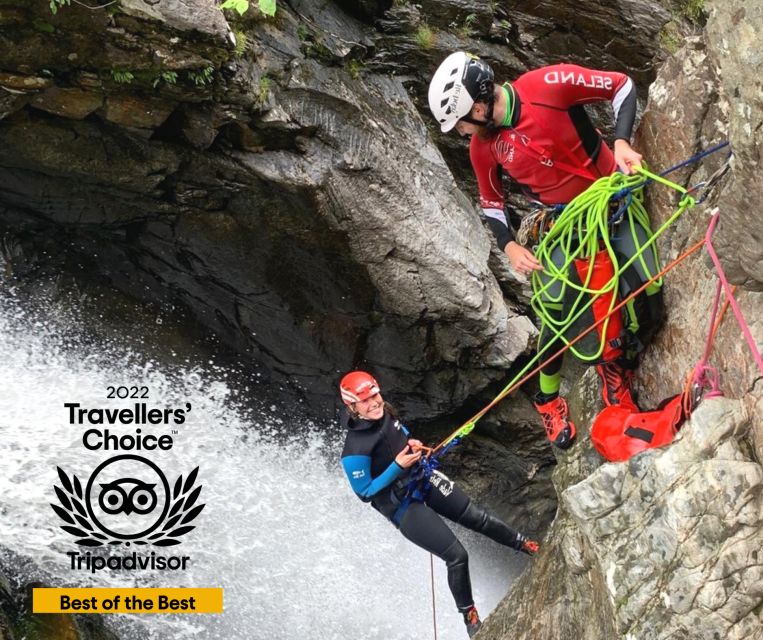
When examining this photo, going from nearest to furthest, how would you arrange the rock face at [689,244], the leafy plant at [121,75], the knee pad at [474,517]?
the rock face at [689,244], the leafy plant at [121,75], the knee pad at [474,517]

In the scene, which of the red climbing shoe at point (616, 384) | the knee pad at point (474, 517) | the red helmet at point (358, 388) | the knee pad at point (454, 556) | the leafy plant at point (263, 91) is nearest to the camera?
the red climbing shoe at point (616, 384)

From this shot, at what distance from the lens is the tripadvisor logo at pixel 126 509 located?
7.51 metres

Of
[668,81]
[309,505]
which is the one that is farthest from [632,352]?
[309,505]

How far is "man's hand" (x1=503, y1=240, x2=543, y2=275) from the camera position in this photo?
15.8 feet

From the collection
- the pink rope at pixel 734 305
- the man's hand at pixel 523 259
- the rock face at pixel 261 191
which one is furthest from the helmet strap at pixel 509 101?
the rock face at pixel 261 191

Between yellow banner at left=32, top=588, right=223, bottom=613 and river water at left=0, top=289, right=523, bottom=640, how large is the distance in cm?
10

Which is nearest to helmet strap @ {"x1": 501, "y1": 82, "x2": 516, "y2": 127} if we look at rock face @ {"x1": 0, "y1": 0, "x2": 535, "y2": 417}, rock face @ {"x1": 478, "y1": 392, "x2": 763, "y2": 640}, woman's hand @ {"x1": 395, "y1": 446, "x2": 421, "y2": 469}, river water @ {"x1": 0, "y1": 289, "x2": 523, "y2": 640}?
rock face @ {"x1": 478, "y1": 392, "x2": 763, "y2": 640}

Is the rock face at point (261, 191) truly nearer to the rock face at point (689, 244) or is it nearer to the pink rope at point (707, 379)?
the rock face at point (689, 244)

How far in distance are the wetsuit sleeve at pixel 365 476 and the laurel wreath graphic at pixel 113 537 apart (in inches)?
113

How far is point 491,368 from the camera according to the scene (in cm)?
883

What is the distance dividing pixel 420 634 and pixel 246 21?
650 centimetres

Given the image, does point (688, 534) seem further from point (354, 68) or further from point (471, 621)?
point (354, 68)

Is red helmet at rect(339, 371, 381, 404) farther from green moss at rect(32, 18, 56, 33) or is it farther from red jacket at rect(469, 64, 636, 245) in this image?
green moss at rect(32, 18, 56, 33)

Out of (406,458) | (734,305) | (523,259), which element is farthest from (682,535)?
(406,458)
